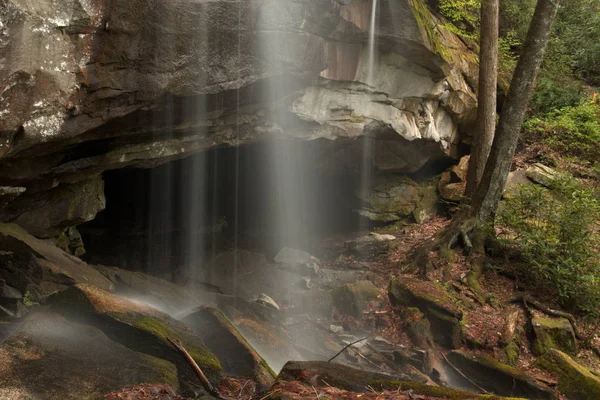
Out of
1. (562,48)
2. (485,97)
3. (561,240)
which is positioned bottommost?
(561,240)

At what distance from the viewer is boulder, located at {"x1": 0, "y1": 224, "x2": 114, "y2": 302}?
24.2ft

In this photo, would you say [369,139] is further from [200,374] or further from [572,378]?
[200,374]

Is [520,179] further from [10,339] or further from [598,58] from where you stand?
[10,339]

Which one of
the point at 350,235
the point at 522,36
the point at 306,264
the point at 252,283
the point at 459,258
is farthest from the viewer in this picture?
the point at 522,36

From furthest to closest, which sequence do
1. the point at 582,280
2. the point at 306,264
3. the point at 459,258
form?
the point at 306,264 < the point at 459,258 < the point at 582,280

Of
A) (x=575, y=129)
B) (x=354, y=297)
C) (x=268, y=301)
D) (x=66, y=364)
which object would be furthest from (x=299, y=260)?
(x=575, y=129)

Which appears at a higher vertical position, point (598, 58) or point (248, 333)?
point (598, 58)

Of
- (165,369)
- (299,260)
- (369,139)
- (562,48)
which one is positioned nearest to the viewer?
(165,369)

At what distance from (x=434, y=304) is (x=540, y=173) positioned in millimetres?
6385

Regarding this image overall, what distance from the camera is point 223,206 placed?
15.2m

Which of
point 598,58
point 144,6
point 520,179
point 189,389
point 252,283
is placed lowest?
point 252,283

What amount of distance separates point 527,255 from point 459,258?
1319 millimetres

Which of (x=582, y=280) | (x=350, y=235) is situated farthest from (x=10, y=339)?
(x=350, y=235)

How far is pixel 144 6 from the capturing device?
7504mm
